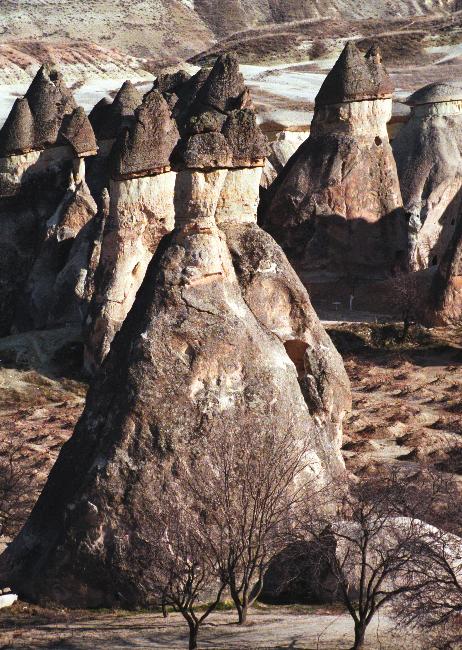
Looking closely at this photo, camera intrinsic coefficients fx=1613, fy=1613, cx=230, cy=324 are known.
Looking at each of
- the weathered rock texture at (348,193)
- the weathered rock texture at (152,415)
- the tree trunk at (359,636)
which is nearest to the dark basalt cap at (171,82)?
the weathered rock texture at (348,193)

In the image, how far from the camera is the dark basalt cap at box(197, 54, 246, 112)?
1247 inches

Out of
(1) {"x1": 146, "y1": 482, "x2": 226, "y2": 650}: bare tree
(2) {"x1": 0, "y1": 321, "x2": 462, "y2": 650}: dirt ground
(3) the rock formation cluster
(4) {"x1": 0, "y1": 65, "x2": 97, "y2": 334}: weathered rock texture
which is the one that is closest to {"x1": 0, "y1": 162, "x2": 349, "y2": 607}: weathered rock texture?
(3) the rock formation cluster

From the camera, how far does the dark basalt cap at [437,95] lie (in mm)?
40781

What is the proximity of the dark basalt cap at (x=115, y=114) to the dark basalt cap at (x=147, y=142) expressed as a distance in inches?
384

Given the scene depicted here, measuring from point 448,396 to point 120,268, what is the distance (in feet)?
20.8

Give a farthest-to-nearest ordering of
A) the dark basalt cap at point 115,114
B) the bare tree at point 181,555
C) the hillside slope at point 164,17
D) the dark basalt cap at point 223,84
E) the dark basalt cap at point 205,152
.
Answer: the hillside slope at point 164,17
the dark basalt cap at point 115,114
the dark basalt cap at point 223,84
the dark basalt cap at point 205,152
the bare tree at point 181,555

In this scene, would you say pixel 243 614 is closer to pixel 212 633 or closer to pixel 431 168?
pixel 212 633

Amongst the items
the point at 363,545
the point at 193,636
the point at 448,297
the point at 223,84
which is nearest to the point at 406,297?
the point at 448,297

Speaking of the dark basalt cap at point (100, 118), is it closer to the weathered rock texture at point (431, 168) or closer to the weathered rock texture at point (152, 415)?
the weathered rock texture at point (431, 168)

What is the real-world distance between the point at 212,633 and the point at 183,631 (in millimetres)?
306

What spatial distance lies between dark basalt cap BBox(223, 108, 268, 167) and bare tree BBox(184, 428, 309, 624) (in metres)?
5.34

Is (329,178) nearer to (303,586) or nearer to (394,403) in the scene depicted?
(394,403)

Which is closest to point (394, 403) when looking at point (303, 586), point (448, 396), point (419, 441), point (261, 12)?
point (448, 396)

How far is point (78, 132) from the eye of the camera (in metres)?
35.8
